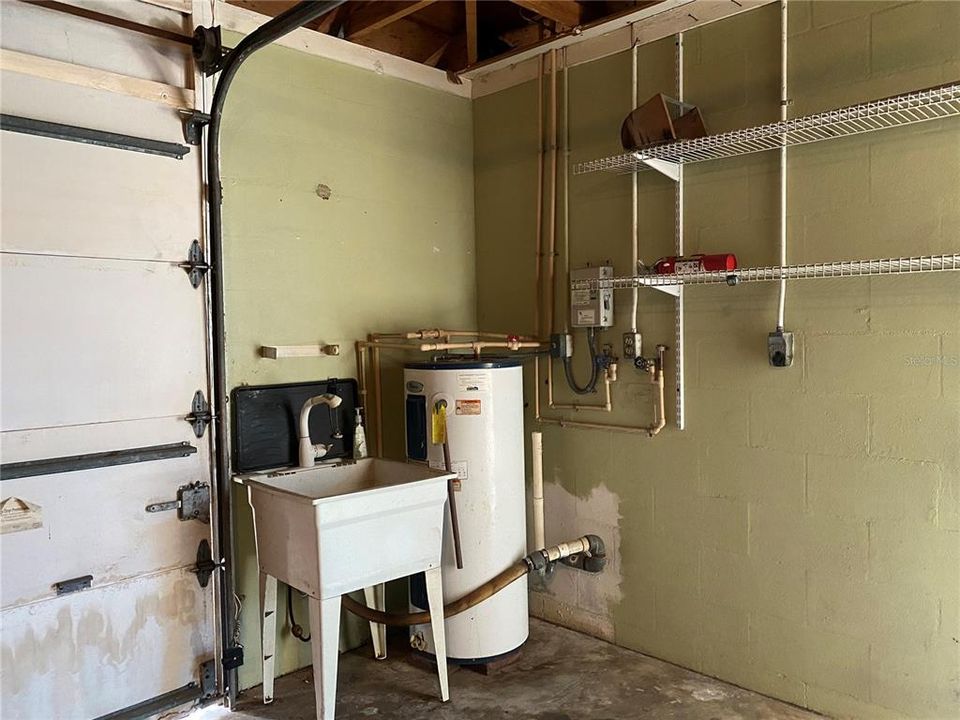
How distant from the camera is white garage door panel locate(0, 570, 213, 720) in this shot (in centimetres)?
216

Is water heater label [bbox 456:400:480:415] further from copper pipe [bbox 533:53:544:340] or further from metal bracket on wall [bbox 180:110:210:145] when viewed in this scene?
metal bracket on wall [bbox 180:110:210:145]

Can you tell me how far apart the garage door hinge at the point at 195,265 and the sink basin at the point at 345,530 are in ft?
2.37

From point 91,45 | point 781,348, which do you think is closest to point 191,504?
point 91,45

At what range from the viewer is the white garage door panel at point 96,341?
214 cm

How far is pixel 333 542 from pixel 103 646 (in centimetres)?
86

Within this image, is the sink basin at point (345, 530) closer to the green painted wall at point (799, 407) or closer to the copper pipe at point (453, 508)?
the copper pipe at point (453, 508)

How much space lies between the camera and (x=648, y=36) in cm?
277

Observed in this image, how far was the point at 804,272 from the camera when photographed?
2221 millimetres

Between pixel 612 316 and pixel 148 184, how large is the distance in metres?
1.79

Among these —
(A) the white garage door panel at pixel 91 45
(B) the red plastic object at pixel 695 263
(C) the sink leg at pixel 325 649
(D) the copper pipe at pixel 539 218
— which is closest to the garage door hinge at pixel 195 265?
(A) the white garage door panel at pixel 91 45

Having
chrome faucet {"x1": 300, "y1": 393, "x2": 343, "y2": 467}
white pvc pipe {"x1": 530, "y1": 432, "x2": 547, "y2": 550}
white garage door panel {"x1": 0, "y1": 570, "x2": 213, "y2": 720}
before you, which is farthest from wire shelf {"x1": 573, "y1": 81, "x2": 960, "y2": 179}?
white garage door panel {"x1": 0, "y1": 570, "x2": 213, "y2": 720}

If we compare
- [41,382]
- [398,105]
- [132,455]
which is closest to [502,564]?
[132,455]

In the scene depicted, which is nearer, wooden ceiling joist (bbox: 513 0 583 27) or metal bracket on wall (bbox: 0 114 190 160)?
metal bracket on wall (bbox: 0 114 190 160)

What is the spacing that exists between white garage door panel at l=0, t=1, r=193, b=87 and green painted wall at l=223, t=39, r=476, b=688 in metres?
0.25
